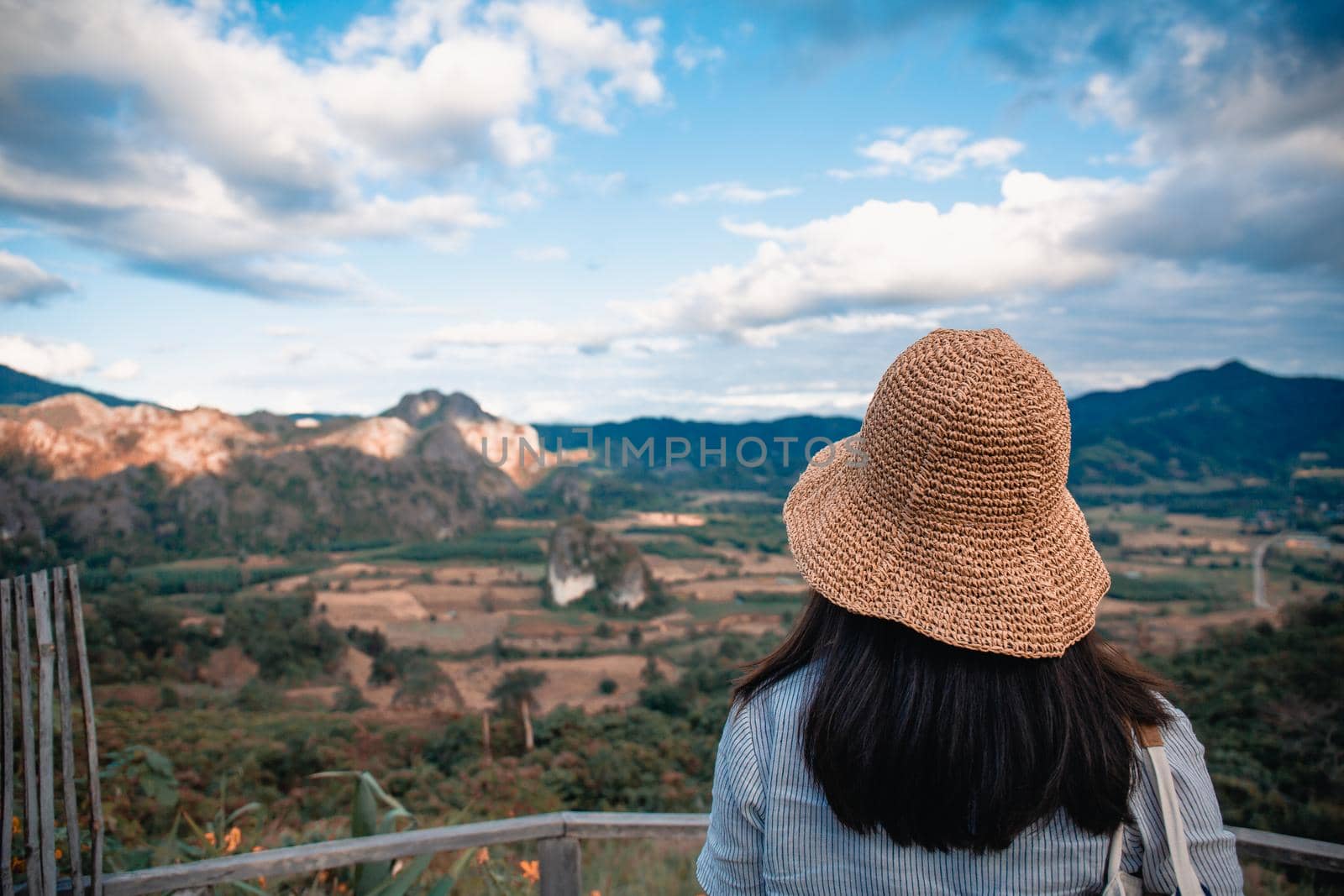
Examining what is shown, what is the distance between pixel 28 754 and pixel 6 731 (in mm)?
84

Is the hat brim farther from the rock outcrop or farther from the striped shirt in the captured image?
the rock outcrop

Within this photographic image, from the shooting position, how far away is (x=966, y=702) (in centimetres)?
84

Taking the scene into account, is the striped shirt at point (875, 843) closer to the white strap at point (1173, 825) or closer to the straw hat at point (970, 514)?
the white strap at point (1173, 825)

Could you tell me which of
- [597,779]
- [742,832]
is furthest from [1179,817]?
[597,779]

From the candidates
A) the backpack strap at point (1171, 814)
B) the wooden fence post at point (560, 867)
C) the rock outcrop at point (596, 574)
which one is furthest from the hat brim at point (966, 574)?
the rock outcrop at point (596, 574)

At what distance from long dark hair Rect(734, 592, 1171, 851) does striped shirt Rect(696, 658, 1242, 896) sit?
0.11ft

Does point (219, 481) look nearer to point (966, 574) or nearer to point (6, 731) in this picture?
point (6, 731)

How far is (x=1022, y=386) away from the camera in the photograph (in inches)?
33.6

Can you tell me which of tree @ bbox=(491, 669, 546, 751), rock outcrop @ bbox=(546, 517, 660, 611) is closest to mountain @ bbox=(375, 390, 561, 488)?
rock outcrop @ bbox=(546, 517, 660, 611)

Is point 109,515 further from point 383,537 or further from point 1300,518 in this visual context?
point 1300,518

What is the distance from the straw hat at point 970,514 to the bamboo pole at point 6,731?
204 centimetres

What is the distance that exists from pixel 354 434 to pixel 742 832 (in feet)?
184

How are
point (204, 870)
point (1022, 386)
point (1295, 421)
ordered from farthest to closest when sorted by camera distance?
point (1295, 421), point (204, 870), point (1022, 386)

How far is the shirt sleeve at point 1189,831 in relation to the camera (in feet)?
2.89
